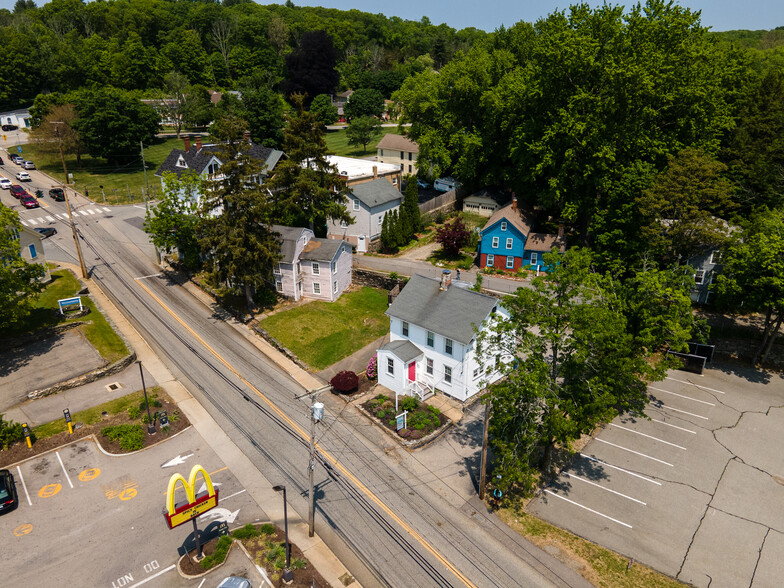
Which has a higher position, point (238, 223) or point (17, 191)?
point (238, 223)

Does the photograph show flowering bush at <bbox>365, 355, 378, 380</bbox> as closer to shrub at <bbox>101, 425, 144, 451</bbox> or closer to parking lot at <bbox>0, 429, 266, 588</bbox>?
parking lot at <bbox>0, 429, 266, 588</bbox>

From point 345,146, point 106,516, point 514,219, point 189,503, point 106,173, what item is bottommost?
point 106,516

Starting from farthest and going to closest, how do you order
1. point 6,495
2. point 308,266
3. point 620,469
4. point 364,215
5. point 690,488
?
point 364,215
point 308,266
point 620,469
point 690,488
point 6,495

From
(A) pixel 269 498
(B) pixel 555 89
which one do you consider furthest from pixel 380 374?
(B) pixel 555 89

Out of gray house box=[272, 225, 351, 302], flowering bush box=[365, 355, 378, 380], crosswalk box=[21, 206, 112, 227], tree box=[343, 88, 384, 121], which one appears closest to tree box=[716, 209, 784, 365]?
flowering bush box=[365, 355, 378, 380]

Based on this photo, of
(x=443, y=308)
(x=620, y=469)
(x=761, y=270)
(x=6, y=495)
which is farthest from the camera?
(x=761, y=270)

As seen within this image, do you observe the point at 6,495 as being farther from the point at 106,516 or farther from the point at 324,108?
the point at 324,108

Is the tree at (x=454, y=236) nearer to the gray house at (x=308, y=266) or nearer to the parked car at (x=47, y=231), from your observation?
the gray house at (x=308, y=266)

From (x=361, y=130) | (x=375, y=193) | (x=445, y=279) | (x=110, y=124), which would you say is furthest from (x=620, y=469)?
(x=110, y=124)
